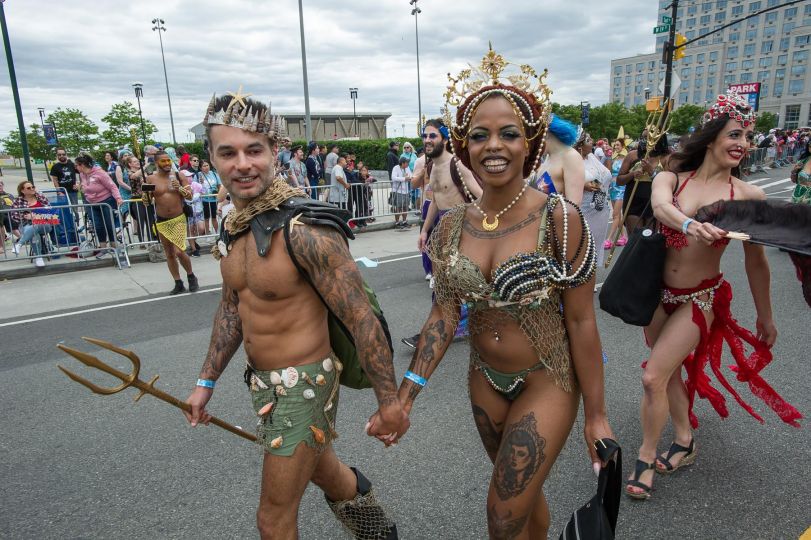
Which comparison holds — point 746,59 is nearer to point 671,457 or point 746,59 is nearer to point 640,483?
point 671,457

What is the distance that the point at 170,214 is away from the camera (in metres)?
7.57

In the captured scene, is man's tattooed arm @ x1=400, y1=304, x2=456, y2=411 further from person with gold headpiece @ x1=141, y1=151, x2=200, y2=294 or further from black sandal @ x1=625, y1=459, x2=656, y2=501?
person with gold headpiece @ x1=141, y1=151, x2=200, y2=294

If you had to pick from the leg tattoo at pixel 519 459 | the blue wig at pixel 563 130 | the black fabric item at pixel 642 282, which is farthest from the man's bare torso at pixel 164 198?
the leg tattoo at pixel 519 459

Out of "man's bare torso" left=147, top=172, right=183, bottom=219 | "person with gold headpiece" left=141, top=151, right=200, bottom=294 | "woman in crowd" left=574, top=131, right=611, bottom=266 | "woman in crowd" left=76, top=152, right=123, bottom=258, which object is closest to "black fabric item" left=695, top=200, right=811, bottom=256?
"woman in crowd" left=574, top=131, right=611, bottom=266

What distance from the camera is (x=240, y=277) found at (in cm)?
215

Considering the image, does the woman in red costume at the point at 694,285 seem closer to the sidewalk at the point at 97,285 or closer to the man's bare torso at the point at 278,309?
the man's bare torso at the point at 278,309

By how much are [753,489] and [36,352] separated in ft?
20.6

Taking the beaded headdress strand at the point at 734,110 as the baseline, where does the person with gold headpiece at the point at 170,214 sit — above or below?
below

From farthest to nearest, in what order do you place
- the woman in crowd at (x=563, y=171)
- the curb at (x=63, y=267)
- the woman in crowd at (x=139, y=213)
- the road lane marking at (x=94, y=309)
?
the woman in crowd at (x=139, y=213) → the curb at (x=63, y=267) → the road lane marking at (x=94, y=309) → the woman in crowd at (x=563, y=171)

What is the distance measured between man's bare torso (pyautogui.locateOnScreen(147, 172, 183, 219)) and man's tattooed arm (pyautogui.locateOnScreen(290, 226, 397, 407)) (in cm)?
633

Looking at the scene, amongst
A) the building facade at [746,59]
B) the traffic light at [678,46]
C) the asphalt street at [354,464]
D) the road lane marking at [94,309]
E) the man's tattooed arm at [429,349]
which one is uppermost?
the building facade at [746,59]

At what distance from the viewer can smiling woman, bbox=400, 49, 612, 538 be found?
6.27 feet

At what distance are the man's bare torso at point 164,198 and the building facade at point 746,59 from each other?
379 ft

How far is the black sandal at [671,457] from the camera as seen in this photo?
124 inches
